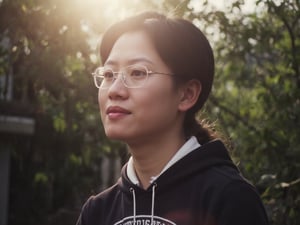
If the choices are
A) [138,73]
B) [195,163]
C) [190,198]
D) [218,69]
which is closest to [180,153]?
[195,163]

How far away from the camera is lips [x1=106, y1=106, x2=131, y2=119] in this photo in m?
2.14

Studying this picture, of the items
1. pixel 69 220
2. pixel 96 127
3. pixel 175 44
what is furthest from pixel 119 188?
pixel 69 220

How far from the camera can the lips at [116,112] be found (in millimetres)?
2145

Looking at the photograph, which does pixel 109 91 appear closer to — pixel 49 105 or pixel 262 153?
pixel 262 153

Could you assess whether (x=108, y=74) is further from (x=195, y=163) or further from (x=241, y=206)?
(x=241, y=206)

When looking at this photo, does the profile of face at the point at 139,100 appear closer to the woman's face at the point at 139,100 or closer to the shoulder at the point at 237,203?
the woman's face at the point at 139,100

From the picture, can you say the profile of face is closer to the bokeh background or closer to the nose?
the nose

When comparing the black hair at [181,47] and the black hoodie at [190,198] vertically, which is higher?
the black hair at [181,47]

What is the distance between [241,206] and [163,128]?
40 centimetres

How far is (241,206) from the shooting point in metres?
1.99

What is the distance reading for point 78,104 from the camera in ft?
21.8

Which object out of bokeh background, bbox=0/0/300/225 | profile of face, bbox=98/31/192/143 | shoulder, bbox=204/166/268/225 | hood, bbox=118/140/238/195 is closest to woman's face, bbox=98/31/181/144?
profile of face, bbox=98/31/192/143

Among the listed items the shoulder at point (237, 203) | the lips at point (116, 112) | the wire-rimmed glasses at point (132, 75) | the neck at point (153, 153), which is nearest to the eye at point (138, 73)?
the wire-rimmed glasses at point (132, 75)

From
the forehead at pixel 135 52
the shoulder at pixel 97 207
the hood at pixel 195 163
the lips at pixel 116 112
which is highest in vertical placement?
the forehead at pixel 135 52
